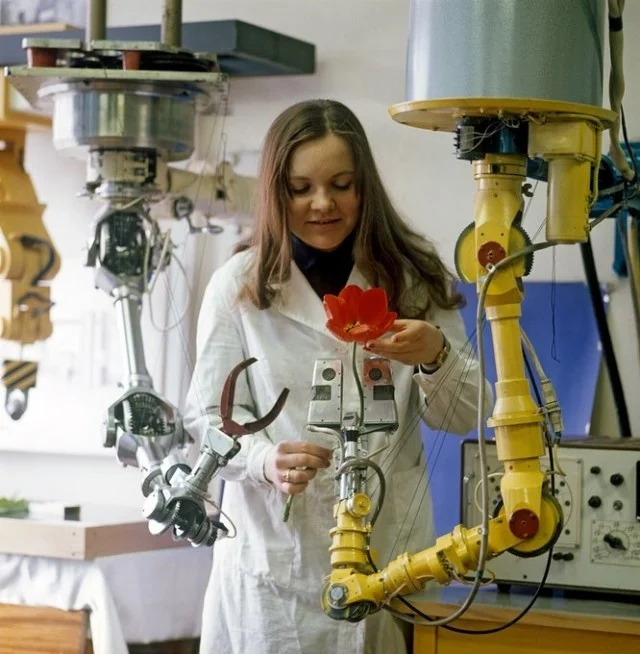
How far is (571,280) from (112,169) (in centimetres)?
80

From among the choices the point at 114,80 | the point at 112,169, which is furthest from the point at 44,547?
the point at 114,80

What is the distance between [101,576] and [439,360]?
0.94 meters

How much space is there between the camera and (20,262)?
2225mm

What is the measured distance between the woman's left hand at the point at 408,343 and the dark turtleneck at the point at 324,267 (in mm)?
237

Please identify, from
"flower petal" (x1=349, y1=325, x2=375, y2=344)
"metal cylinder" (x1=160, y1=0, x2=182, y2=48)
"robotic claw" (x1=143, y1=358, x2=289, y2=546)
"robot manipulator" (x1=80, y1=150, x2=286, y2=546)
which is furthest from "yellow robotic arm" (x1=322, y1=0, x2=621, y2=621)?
"metal cylinder" (x1=160, y1=0, x2=182, y2=48)

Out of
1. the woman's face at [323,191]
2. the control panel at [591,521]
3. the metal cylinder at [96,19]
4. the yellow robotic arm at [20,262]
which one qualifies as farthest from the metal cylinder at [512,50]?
the yellow robotic arm at [20,262]

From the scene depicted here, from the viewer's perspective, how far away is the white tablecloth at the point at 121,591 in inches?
73.9

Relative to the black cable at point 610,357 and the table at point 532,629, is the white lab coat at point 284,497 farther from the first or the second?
the black cable at point 610,357

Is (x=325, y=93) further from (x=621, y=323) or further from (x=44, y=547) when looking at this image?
(x=44, y=547)

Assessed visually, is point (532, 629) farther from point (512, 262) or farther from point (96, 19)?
point (96, 19)

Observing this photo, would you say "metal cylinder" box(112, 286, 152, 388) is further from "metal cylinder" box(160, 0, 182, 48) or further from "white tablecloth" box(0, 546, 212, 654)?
"white tablecloth" box(0, 546, 212, 654)

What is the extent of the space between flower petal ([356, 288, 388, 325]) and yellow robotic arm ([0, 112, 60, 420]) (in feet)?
3.92

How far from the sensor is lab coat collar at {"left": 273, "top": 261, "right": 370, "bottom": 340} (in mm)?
1302

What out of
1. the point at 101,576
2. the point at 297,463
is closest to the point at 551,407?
the point at 297,463
